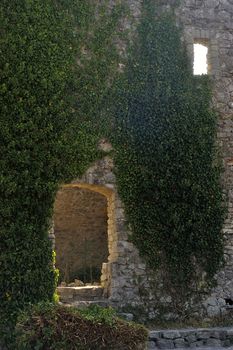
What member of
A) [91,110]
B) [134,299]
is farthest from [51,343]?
[91,110]

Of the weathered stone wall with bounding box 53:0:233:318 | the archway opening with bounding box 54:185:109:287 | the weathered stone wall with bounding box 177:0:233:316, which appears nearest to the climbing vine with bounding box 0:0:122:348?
the weathered stone wall with bounding box 53:0:233:318

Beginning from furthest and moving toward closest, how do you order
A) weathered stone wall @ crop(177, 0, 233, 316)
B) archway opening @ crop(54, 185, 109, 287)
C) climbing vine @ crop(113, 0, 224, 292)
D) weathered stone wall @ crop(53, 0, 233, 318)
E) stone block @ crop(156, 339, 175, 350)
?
archway opening @ crop(54, 185, 109, 287) < weathered stone wall @ crop(177, 0, 233, 316) < climbing vine @ crop(113, 0, 224, 292) < weathered stone wall @ crop(53, 0, 233, 318) < stone block @ crop(156, 339, 175, 350)

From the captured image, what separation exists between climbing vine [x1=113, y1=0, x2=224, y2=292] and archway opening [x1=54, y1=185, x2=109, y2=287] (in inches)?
182

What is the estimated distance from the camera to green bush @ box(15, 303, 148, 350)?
23.8 feet

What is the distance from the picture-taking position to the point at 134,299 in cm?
1050

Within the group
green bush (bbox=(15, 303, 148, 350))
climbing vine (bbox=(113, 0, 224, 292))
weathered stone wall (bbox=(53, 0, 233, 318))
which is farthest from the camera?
climbing vine (bbox=(113, 0, 224, 292))

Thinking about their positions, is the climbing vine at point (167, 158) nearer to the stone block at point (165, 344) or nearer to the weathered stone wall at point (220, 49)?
the weathered stone wall at point (220, 49)

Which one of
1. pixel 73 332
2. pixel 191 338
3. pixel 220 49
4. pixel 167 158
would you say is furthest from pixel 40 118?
pixel 191 338

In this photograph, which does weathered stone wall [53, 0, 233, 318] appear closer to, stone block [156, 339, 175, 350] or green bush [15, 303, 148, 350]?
stone block [156, 339, 175, 350]

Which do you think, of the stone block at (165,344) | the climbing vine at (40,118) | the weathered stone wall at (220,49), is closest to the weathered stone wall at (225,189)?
the weathered stone wall at (220,49)

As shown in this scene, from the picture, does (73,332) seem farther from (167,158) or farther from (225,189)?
(225,189)

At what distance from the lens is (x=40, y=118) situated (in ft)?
33.1

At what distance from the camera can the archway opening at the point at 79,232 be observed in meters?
15.2

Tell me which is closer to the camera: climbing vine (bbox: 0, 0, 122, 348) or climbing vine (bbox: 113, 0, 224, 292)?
climbing vine (bbox: 0, 0, 122, 348)
